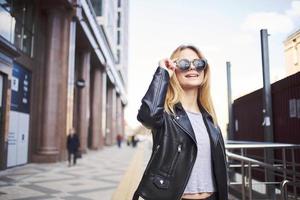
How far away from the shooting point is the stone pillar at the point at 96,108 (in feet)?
92.1

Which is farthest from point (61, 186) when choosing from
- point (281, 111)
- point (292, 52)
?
point (292, 52)

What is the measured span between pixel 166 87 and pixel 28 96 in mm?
14087

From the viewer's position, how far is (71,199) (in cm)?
717

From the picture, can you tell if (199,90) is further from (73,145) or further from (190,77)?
(73,145)

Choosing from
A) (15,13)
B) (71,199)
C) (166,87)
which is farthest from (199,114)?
(15,13)

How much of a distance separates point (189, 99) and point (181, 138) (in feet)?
1.07

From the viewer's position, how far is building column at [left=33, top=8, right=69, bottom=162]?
49.5 feet

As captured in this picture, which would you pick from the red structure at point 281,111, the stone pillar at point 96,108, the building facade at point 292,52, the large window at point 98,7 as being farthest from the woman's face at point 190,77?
the stone pillar at point 96,108

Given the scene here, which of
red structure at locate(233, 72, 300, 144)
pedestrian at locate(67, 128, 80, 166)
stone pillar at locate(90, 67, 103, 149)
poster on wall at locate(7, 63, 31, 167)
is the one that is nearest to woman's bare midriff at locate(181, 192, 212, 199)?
red structure at locate(233, 72, 300, 144)

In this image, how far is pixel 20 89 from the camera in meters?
14.2

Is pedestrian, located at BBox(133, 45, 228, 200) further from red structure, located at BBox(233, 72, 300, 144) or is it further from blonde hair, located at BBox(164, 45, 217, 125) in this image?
red structure, located at BBox(233, 72, 300, 144)

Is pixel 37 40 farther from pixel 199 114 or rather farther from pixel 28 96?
pixel 199 114

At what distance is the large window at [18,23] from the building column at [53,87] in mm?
843

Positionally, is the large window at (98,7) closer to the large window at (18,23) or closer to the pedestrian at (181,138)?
the large window at (18,23)
